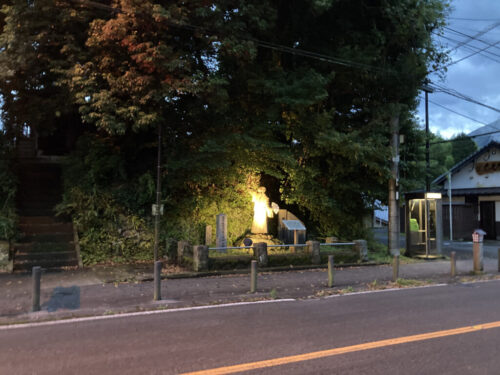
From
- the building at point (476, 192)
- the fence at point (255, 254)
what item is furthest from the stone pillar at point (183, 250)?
the building at point (476, 192)

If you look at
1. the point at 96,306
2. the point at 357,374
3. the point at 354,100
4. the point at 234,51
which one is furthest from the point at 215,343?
the point at 354,100

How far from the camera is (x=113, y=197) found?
48.9 ft

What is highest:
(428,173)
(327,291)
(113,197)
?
(428,173)

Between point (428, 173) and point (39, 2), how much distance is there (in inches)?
641

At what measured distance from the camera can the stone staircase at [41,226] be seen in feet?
41.3

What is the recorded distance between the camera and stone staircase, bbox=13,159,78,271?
1258cm

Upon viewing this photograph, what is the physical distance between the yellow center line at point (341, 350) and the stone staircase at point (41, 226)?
969 centimetres

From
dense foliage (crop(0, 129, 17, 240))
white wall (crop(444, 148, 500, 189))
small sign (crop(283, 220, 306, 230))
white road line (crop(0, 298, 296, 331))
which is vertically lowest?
white road line (crop(0, 298, 296, 331))

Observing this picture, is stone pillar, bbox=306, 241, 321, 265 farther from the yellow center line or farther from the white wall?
the white wall

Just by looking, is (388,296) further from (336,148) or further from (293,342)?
(336,148)

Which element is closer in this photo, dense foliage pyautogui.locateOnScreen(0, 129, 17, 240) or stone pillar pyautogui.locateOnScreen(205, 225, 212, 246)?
dense foliage pyautogui.locateOnScreen(0, 129, 17, 240)

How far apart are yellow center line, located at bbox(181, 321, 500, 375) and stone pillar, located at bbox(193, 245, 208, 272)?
705cm

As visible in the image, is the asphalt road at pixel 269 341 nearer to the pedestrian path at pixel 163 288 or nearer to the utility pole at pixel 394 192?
the pedestrian path at pixel 163 288

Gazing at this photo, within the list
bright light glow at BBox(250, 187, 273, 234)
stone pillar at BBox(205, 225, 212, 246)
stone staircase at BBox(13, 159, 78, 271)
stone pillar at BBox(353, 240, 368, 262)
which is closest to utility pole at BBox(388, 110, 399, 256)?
stone pillar at BBox(353, 240, 368, 262)
